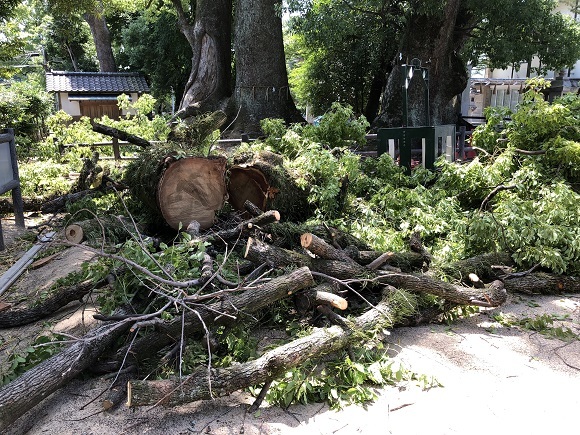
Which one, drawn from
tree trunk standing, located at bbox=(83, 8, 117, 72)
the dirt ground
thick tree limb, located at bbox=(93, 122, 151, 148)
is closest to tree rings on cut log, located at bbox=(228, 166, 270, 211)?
thick tree limb, located at bbox=(93, 122, 151, 148)

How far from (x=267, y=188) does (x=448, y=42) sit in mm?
9827

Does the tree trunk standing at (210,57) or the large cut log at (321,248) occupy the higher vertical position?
the tree trunk standing at (210,57)

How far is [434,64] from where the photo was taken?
45.8 ft

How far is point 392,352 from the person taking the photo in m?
4.15

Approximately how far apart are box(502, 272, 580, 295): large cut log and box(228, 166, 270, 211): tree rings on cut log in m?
2.78

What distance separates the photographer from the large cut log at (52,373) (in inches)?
123

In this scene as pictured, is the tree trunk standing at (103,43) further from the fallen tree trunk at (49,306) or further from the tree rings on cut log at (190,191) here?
the fallen tree trunk at (49,306)

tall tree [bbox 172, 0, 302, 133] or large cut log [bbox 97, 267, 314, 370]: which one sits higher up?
tall tree [bbox 172, 0, 302, 133]

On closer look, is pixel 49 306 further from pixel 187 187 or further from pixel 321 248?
pixel 321 248

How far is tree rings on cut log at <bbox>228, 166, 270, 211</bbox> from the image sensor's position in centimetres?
625

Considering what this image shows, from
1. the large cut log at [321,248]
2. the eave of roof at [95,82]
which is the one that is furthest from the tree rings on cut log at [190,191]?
the eave of roof at [95,82]

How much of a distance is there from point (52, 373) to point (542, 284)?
179 inches

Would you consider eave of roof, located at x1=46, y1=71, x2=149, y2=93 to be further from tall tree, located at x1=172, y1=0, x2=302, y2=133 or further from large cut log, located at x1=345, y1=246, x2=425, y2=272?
large cut log, located at x1=345, y1=246, x2=425, y2=272

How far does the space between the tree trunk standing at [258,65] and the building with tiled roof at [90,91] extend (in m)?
8.86
